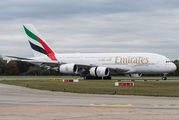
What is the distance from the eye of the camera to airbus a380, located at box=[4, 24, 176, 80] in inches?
2047

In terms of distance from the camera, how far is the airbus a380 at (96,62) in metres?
52.0

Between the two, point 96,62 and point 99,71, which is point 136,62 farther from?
point 96,62

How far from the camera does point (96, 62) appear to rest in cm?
5669

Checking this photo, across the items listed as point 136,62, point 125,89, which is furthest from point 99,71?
point 125,89

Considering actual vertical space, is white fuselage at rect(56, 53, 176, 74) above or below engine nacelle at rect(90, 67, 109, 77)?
above

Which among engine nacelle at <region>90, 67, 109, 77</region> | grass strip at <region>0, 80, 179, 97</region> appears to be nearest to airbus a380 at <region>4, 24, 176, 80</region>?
engine nacelle at <region>90, 67, 109, 77</region>

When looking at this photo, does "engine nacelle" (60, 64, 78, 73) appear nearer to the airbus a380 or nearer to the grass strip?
the airbus a380

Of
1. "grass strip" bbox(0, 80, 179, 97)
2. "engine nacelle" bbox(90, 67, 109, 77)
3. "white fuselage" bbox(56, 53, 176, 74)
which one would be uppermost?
"white fuselage" bbox(56, 53, 176, 74)

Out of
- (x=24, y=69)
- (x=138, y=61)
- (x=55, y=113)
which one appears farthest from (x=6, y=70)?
(x=55, y=113)

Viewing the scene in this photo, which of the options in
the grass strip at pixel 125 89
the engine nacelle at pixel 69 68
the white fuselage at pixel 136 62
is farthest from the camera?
the engine nacelle at pixel 69 68

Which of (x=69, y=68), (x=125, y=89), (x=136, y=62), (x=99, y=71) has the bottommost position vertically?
(x=125, y=89)

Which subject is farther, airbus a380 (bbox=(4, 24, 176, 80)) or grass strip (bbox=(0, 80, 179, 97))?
airbus a380 (bbox=(4, 24, 176, 80))

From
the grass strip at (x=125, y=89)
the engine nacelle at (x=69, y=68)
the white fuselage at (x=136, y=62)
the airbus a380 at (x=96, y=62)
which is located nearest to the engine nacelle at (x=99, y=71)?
the airbus a380 at (x=96, y=62)

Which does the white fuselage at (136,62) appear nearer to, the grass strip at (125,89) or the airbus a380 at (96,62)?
the airbus a380 at (96,62)
